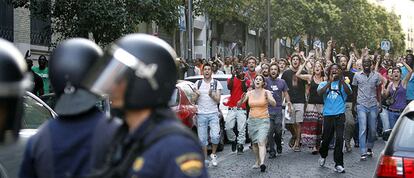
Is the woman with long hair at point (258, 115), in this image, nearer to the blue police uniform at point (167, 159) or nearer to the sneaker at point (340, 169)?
the sneaker at point (340, 169)

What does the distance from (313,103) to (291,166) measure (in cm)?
183

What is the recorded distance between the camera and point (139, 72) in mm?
2510

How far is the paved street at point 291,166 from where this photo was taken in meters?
10.6

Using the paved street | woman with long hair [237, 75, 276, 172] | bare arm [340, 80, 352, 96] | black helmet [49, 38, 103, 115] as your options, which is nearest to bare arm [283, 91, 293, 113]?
the paved street

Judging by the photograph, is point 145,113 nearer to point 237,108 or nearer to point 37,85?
point 237,108

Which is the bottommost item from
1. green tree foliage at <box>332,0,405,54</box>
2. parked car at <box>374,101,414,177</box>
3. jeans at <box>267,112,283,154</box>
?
jeans at <box>267,112,283,154</box>

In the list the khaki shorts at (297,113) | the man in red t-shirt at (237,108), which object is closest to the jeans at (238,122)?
the man in red t-shirt at (237,108)

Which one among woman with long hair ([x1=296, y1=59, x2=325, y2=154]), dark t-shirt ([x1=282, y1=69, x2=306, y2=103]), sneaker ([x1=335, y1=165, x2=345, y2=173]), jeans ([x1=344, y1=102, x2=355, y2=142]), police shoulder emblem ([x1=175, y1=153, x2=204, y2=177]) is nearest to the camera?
police shoulder emblem ([x1=175, y1=153, x2=204, y2=177])

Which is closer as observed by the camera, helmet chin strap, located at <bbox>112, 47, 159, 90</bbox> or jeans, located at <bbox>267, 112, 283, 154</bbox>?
helmet chin strap, located at <bbox>112, 47, 159, 90</bbox>

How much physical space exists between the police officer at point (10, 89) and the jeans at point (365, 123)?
10.3 m

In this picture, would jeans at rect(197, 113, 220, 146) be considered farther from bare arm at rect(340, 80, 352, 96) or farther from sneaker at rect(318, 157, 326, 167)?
bare arm at rect(340, 80, 352, 96)

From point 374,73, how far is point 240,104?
2381 millimetres

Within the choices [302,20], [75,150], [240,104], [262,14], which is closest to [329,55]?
[240,104]

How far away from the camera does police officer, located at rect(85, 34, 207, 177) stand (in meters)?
2.45
